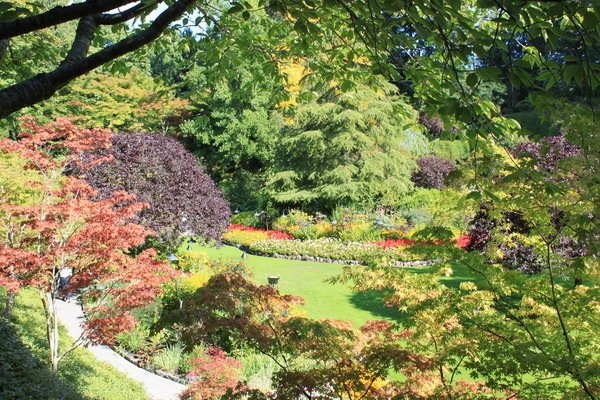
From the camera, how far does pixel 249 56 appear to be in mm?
4984

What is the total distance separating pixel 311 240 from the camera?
664 inches

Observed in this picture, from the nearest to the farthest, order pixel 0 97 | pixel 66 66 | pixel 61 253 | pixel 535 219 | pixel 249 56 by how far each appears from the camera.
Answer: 1. pixel 0 97
2. pixel 66 66
3. pixel 535 219
4. pixel 249 56
5. pixel 61 253

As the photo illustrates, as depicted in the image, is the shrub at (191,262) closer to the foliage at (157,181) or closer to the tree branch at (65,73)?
the foliage at (157,181)

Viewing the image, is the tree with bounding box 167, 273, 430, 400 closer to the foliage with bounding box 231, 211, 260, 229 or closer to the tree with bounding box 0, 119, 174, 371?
the tree with bounding box 0, 119, 174, 371

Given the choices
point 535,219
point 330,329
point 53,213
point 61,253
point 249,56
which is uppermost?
point 249,56

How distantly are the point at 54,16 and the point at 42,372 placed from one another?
4.27 metres

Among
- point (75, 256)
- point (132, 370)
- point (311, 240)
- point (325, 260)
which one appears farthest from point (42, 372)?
point (311, 240)

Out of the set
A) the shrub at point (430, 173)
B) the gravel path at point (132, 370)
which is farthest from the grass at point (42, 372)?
the shrub at point (430, 173)

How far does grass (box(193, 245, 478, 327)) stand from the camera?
9.16m

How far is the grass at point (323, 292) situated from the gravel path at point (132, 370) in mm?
3113

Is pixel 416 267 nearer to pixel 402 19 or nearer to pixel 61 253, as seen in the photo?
pixel 61 253

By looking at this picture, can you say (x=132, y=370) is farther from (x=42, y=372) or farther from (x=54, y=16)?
(x=54, y=16)

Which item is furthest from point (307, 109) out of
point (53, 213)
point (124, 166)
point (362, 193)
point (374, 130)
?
point (53, 213)

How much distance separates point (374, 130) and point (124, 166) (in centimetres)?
1256
